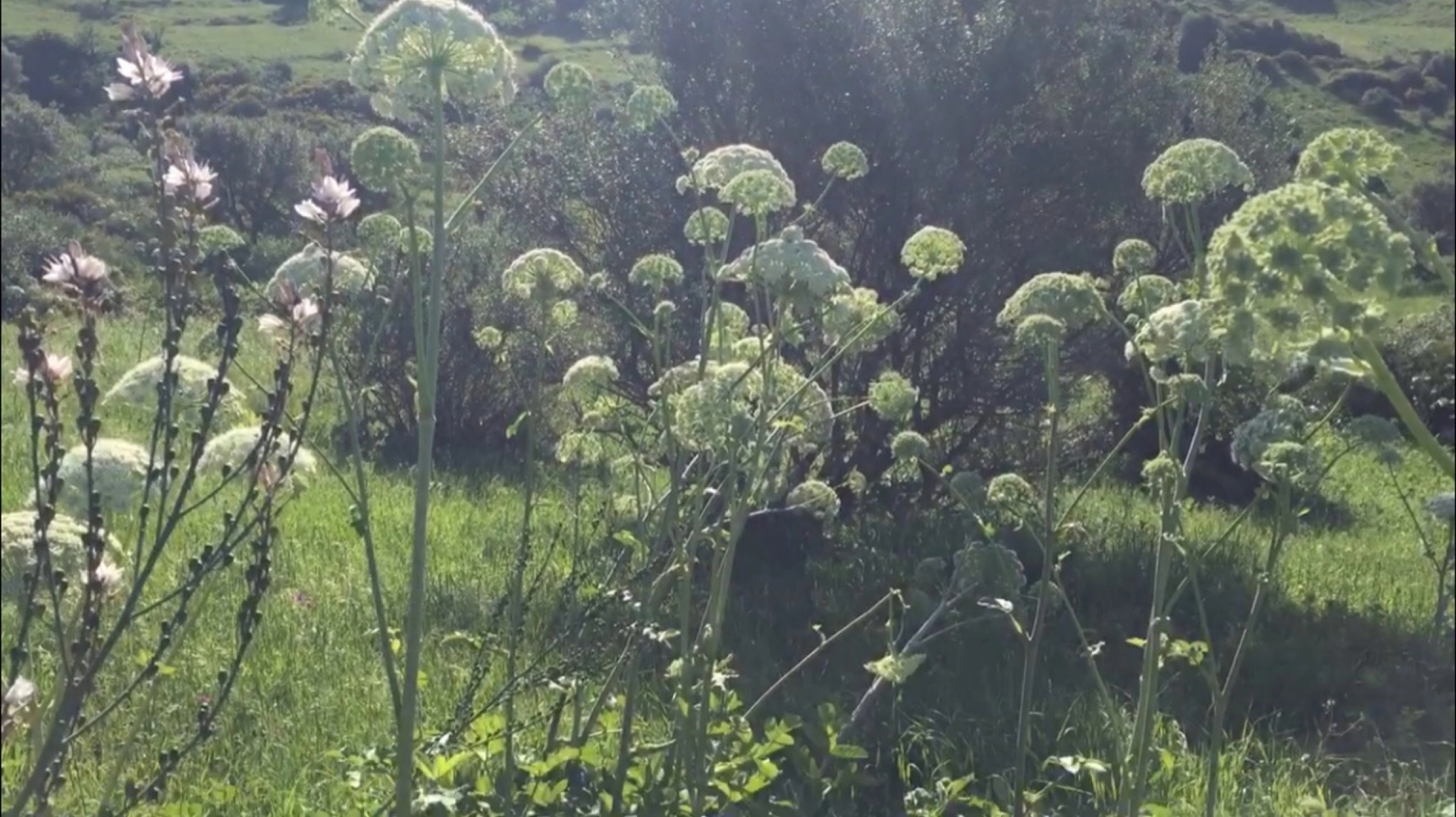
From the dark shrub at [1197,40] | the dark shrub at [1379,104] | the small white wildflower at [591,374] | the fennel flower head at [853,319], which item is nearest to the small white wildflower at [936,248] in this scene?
the fennel flower head at [853,319]

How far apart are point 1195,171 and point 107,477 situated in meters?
2.26

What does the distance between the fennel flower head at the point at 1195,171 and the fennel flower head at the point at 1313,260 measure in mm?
1733

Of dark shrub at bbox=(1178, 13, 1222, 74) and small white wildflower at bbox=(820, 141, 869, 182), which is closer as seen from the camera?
small white wildflower at bbox=(820, 141, 869, 182)

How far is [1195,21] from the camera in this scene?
400 inches

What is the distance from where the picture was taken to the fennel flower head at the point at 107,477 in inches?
121

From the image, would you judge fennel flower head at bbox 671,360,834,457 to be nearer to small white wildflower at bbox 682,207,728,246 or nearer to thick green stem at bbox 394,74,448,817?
small white wildflower at bbox 682,207,728,246

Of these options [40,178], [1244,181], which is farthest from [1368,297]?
[40,178]

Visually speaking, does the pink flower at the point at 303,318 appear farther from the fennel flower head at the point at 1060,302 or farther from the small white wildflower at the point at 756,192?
the fennel flower head at the point at 1060,302

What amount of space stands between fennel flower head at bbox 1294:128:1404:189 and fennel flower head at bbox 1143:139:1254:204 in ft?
4.03

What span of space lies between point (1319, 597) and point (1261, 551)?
0.76 m

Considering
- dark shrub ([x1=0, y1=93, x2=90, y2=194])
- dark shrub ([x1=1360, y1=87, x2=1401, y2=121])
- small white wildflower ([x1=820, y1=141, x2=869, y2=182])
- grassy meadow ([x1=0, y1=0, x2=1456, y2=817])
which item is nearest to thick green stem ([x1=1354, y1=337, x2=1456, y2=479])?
grassy meadow ([x1=0, y1=0, x2=1456, y2=817])

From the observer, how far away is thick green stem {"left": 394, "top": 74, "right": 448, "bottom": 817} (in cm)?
244

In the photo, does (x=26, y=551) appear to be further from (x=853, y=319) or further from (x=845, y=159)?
(x=845, y=159)

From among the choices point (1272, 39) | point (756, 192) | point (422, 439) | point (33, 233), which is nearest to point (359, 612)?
point (756, 192)
